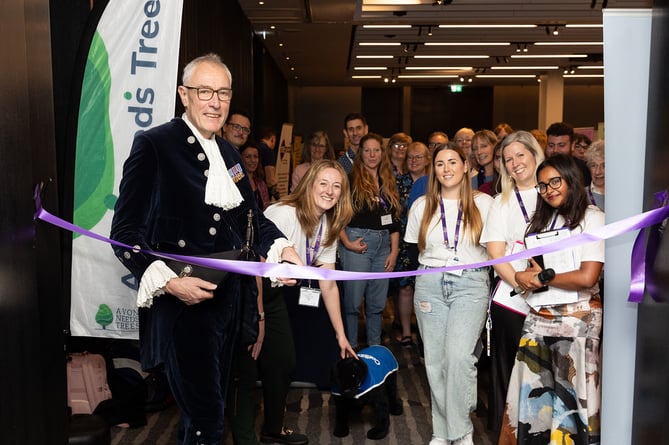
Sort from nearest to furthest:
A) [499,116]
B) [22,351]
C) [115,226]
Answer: [22,351], [115,226], [499,116]

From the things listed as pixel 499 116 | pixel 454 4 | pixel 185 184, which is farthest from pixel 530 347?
pixel 499 116

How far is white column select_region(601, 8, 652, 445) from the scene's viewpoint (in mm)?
1937

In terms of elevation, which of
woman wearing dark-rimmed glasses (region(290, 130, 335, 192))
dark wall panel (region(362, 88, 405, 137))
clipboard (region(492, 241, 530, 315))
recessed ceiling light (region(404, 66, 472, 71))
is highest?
recessed ceiling light (region(404, 66, 472, 71))

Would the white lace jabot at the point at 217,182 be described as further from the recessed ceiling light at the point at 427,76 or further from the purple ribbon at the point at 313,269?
the recessed ceiling light at the point at 427,76

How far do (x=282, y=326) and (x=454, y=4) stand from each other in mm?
7977

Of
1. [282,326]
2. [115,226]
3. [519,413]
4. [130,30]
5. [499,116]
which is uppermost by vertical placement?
[499,116]

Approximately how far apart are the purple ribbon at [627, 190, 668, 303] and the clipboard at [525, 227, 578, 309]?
3.57 feet

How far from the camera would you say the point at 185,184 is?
2332mm

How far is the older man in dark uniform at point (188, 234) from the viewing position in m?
2.25

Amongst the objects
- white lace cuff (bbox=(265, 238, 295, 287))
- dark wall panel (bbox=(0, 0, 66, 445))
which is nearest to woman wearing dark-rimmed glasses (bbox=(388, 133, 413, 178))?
white lace cuff (bbox=(265, 238, 295, 287))

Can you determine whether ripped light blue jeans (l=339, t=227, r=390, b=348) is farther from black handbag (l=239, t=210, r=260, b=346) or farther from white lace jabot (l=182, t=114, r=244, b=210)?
white lace jabot (l=182, t=114, r=244, b=210)

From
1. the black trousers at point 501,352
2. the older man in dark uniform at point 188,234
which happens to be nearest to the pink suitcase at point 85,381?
the older man in dark uniform at point 188,234

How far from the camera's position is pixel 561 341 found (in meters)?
2.97

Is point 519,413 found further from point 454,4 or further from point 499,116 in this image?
point 499,116
